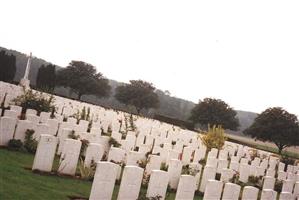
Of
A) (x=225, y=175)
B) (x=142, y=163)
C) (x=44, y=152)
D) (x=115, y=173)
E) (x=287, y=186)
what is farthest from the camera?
(x=287, y=186)

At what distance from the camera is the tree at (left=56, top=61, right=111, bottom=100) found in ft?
243

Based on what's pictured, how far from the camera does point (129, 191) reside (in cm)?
756

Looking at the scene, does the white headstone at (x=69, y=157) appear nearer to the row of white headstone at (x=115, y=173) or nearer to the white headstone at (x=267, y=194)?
the row of white headstone at (x=115, y=173)

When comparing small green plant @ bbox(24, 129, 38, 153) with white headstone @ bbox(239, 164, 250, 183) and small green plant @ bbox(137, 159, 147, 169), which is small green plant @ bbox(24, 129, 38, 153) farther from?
white headstone @ bbox(239, 164, 250, 183)

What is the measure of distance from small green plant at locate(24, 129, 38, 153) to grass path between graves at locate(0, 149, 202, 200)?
97cm

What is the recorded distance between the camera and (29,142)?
1149cm

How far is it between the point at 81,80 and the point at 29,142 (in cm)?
6271

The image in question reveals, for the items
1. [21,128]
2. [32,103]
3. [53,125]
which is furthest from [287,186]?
[32,103]

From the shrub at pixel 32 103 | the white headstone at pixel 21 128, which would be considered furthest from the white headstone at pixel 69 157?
the shrub at pixel 32 103

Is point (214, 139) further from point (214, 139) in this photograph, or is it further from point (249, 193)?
point (249, 193)

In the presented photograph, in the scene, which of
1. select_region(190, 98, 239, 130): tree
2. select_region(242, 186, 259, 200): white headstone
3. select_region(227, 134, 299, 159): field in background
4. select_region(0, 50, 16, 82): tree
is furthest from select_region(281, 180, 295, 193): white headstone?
select_region(190, 98, 239, 130): tree

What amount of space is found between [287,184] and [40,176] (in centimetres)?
779

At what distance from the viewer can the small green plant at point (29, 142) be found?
11.4 m

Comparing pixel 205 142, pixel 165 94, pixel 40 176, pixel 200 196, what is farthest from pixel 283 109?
pixel 165 94
